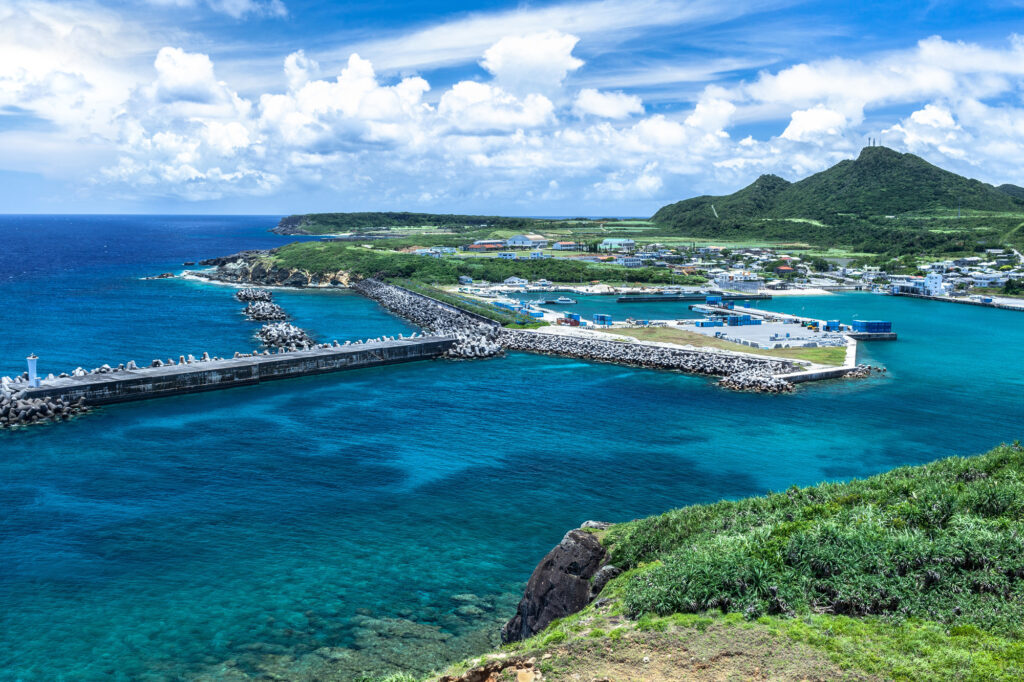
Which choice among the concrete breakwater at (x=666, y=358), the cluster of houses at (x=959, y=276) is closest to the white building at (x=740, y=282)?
the cluster of houses at (x=959, y=276)

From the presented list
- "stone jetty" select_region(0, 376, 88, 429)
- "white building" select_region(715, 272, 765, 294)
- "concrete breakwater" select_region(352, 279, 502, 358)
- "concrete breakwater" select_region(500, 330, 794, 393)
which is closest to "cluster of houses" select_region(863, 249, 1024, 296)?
"white building" select_region(715, 272, 765, 294)

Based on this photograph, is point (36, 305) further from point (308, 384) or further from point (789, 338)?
point (789, 338)

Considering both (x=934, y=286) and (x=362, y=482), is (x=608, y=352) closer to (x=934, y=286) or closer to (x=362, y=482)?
(x=362, y=482)

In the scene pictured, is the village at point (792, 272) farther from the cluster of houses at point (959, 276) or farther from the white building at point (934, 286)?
the white building at point (934, 286)

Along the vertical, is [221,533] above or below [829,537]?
below

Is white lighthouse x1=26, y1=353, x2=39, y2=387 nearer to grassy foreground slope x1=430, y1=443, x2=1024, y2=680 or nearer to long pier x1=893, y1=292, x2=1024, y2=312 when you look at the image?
grassy foreground slope x1=430, y1=443, x2=1024, y2=680

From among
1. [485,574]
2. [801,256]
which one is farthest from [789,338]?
[801,256]
